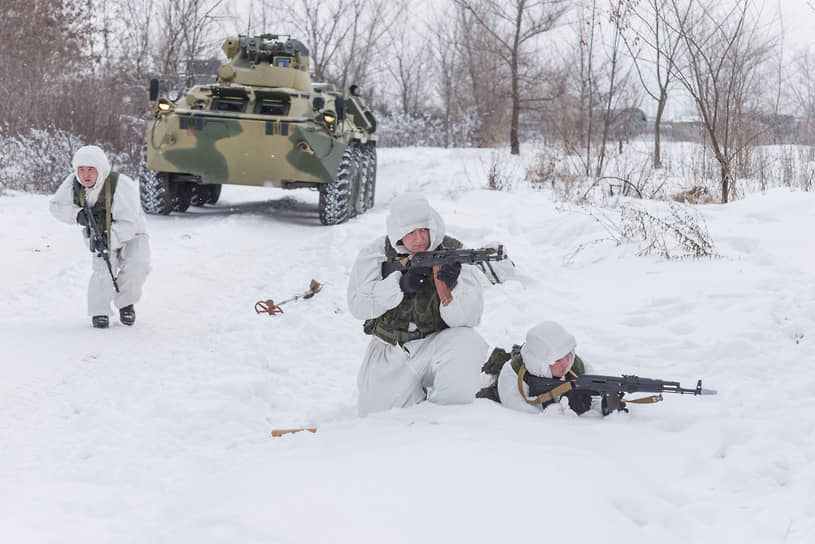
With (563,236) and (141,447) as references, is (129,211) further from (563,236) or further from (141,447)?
(563,236)

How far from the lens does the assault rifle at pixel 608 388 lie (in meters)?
3.57

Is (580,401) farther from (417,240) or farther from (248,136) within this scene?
(248,136)

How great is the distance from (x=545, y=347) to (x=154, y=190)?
820 centimetres

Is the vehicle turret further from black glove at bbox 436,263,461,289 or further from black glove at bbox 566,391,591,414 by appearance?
black glove at bbox 566,391,591,414

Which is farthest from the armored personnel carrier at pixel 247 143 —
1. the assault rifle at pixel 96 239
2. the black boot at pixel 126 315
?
the black boot at pixel 126 315

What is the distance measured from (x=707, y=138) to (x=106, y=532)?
10.2 meters

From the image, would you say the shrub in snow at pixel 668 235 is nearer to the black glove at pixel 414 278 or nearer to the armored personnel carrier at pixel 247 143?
the black glove at pixel 414 278

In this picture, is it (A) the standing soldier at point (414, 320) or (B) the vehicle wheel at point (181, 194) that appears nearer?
(A) the standing soldier at point (414, 320)

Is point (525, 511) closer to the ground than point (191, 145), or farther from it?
closer to the ground

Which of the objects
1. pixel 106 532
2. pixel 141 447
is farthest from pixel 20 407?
pixel 106 532

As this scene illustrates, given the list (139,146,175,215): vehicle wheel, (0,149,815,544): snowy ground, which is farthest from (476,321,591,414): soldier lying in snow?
(139,146,175,215): vehicle wheel

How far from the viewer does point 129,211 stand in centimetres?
570

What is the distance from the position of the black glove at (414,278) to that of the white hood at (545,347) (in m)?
0.63

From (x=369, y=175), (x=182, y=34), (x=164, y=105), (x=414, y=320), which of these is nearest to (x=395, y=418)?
(x=414, y=320)
